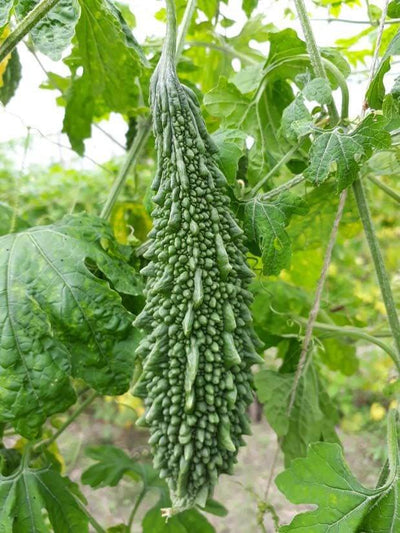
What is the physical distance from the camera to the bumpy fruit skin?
1.16 m

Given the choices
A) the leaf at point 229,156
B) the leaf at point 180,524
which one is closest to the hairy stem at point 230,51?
the leaf at point 229,156

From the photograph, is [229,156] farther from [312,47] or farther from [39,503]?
[39,503]

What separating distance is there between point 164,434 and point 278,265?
0.44 metres

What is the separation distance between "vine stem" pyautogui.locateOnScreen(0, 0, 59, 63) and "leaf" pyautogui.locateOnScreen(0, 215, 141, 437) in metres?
0.43

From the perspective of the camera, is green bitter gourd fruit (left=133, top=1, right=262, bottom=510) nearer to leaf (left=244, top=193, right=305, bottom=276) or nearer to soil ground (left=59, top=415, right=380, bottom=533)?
leaf (left=244, top=193, right=305, bottom=276)

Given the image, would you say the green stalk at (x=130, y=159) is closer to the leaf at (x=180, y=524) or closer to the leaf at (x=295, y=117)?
the leaf at (x=295, y=117)

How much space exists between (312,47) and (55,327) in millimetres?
853

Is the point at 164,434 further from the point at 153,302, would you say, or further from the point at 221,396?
the point at 153,302

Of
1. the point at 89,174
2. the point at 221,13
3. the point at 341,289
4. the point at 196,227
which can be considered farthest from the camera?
the point at 89,174

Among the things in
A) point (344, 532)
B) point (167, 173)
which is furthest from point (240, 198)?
point (344, 532)

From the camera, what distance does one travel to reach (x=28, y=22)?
1244 mm

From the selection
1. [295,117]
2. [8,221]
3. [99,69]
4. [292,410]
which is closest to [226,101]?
[295,117]

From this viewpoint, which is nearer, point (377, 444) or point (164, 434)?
point (164, 434)

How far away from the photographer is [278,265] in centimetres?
134
